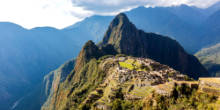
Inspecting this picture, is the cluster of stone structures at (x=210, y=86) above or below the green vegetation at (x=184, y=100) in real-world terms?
above

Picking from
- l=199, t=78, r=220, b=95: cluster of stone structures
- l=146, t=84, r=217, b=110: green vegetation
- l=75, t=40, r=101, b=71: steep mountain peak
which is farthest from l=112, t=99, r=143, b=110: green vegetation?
l=75, t=40, r=101, b=71: steep mountain peak

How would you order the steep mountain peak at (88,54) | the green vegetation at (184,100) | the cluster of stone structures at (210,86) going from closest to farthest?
the green vegetation at (184,100), the cluster of stone structures at (210,86), the steep mountain peak at (88,54)

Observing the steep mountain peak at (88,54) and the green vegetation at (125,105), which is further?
the steep mountain peak at (88,54)

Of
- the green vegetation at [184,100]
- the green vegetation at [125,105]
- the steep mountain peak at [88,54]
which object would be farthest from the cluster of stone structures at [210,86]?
the steep mountain peak at [88,54]

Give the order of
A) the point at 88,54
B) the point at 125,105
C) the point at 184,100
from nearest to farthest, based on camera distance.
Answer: the point at 184,100
the point at 125,105
the point at 88,54

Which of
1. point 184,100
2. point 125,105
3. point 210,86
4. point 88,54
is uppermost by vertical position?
point 88,54

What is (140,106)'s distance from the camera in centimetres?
5031

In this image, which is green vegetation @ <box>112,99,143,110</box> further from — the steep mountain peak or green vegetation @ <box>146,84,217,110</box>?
the steep mountain peak

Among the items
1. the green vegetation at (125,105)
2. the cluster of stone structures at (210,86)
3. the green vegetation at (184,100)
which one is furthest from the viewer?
the green vegetation at (125,105)

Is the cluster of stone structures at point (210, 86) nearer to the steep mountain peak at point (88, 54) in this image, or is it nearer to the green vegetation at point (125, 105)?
the green vegetation at point (125, 105)

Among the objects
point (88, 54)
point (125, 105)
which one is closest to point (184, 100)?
point (125, 105)

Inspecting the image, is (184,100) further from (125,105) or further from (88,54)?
(88,54)

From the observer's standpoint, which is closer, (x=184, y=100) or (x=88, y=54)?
(x=184, y=100)

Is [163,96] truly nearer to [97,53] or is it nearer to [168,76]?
[168,76]
